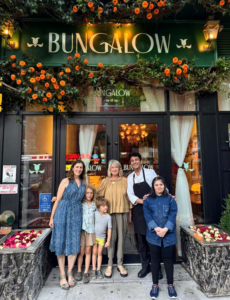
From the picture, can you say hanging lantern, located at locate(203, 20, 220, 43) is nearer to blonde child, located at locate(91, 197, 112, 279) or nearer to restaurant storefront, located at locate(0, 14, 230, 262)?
restaurant storefront, located at locate(0, 14, 230, 262)

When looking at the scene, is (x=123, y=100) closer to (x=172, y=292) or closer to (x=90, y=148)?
(x=90, y=148)

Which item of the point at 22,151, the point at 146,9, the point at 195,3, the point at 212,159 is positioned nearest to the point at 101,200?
the point at 22,151

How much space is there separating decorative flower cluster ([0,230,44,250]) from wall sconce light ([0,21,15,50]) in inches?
134

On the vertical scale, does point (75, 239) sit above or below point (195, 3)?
below

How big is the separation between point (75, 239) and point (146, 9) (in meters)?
4.04

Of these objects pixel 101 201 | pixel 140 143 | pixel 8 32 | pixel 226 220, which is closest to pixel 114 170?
pixel 101 201

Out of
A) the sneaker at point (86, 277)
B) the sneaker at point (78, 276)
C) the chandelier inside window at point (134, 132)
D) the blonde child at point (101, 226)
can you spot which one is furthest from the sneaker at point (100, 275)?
the chandelier inside window at point (134, 132)

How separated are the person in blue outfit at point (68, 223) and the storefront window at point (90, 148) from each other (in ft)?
2.68

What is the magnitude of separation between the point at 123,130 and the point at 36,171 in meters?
1.91

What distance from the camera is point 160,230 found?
269cm

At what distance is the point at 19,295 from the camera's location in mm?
2592

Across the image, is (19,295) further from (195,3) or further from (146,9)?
(195,3)

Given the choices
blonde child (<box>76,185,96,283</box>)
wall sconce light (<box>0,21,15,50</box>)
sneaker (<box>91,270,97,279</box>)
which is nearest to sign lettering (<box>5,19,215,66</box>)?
wall sconce light (<box>0,21,15,50</box>)

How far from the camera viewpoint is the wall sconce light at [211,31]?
152 inches
